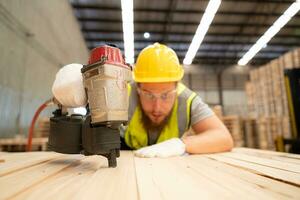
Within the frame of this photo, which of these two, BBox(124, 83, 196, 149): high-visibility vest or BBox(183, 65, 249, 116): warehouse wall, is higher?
BBox(183, 65, 249, 116): warehouse wall

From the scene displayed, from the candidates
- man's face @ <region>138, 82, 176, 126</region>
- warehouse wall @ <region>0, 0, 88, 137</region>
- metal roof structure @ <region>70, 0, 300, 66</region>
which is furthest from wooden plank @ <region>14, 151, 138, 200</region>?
metal roof structure @ <region>70, 0, 300, 66</region>

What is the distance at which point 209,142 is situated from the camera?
1896 mm

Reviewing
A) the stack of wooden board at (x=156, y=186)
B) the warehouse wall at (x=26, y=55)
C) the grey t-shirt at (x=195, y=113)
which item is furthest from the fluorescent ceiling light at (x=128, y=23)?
the stack of wooden board at (x=156, y=186)

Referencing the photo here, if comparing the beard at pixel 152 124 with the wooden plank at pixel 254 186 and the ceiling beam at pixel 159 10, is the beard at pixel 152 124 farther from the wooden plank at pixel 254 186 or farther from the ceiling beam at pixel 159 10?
the ceiling beam at pixel 159 10

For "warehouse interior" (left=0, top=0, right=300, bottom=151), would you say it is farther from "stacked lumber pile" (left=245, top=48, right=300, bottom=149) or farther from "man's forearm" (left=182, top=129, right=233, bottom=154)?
"man's forearm" (left=182, top=129, right=233, bottom=154)

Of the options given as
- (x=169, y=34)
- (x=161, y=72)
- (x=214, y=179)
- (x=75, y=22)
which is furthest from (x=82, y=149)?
(x=169, y=34)

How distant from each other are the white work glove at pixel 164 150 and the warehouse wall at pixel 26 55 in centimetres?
338

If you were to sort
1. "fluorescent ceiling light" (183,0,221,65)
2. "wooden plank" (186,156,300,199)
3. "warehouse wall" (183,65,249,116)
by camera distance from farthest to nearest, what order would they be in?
"warehouse wall" (183,65,249,116)
"fluorescent ceiling light" (183,0,221,65)
"wooden plank" (186,156,300,199)

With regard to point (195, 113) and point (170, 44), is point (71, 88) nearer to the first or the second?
point (195, 113)

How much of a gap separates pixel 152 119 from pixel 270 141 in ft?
22.2

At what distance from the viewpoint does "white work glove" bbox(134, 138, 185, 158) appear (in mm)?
1599

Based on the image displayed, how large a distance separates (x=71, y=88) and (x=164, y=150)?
76cm

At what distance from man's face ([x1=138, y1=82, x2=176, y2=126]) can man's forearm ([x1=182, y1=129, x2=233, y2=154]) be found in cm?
31

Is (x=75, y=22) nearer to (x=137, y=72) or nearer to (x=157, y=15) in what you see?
(x=157, y=15)
